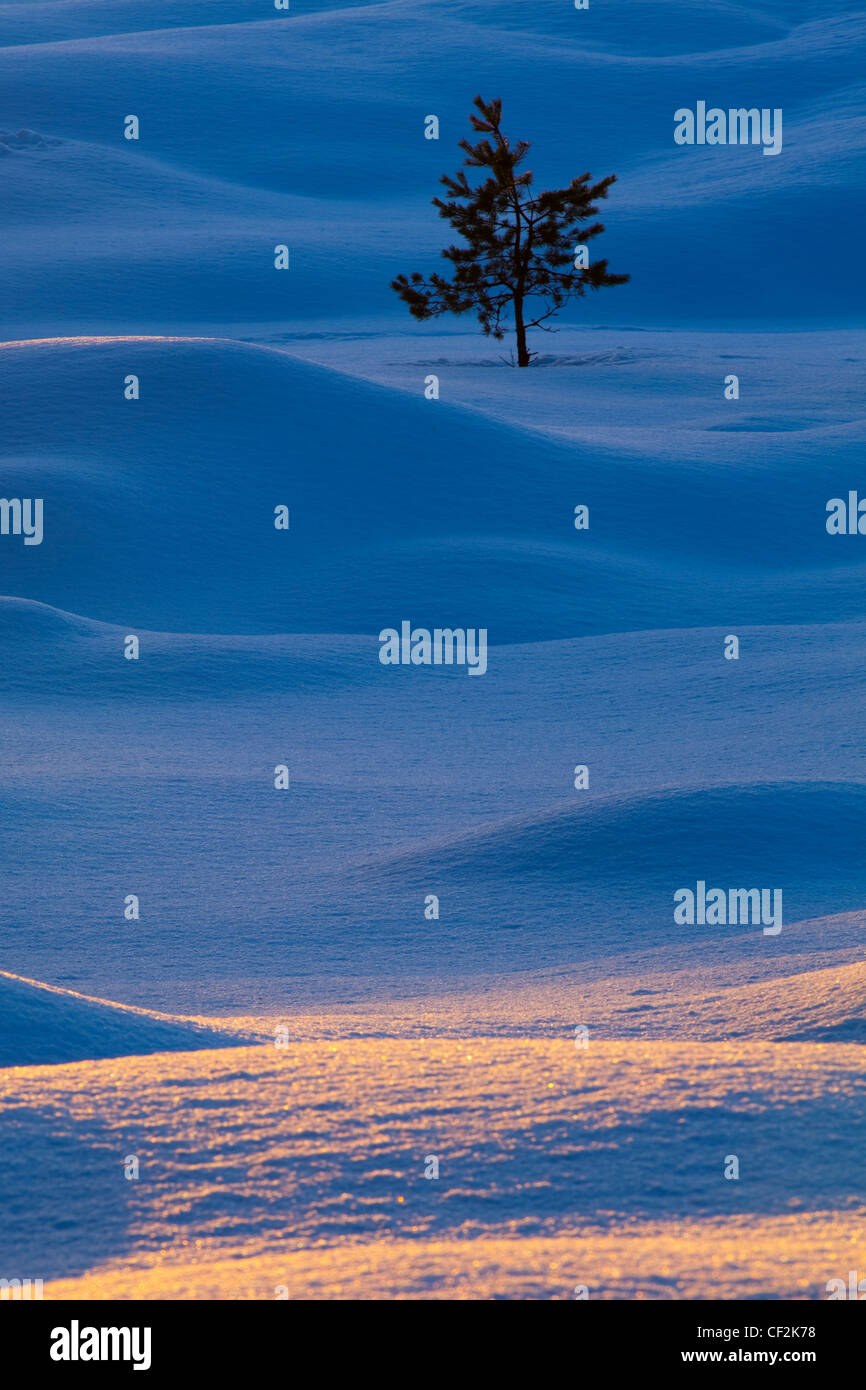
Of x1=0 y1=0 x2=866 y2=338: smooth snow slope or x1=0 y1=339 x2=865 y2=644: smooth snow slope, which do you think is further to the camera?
x1=0 y1=0 x2=866 y2=338: smooth snow slope

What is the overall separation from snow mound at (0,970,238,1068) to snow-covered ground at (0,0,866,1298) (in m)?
0.01

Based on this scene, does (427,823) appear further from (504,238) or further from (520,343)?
(504,238)

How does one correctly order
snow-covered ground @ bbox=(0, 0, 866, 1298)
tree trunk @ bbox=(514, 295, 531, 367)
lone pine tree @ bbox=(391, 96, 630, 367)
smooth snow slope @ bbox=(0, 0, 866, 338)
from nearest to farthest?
snow-covered ground @ bbox=(0, 0, 866, 1298) → lone pine tree @ bbox=(391, 96, 630, 367) → tree trunk @ bbox=(514, 295, 531, 367) → smooth snow slope @ bbox=(0, 0, 866, 338)

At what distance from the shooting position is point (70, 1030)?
157 inches

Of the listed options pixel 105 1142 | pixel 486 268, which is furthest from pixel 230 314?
pixel 105 1142

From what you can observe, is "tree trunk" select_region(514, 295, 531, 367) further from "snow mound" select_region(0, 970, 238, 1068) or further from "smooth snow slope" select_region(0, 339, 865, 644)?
"snow mound" select_region(0, 970, 238, 1068)

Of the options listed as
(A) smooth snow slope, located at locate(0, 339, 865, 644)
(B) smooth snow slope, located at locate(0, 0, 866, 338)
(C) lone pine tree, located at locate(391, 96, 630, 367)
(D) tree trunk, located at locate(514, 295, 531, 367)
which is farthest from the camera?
(B) smooth snow slope, located at locate(0, 0, 866, 338)

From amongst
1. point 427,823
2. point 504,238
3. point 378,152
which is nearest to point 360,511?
point 427,823

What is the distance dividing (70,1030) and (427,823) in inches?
145

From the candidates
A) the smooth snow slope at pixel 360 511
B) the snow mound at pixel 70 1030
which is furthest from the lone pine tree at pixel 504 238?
the snow mound at pixel 70 1030

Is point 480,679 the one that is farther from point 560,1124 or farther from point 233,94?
point 233,94

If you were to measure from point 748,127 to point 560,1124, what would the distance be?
4401 cm

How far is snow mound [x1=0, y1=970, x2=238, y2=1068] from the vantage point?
12.8 ft

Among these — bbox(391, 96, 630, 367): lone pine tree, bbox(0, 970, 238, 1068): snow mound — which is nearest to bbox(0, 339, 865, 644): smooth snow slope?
bbox(0, 970, 238, 1068): snow mound
